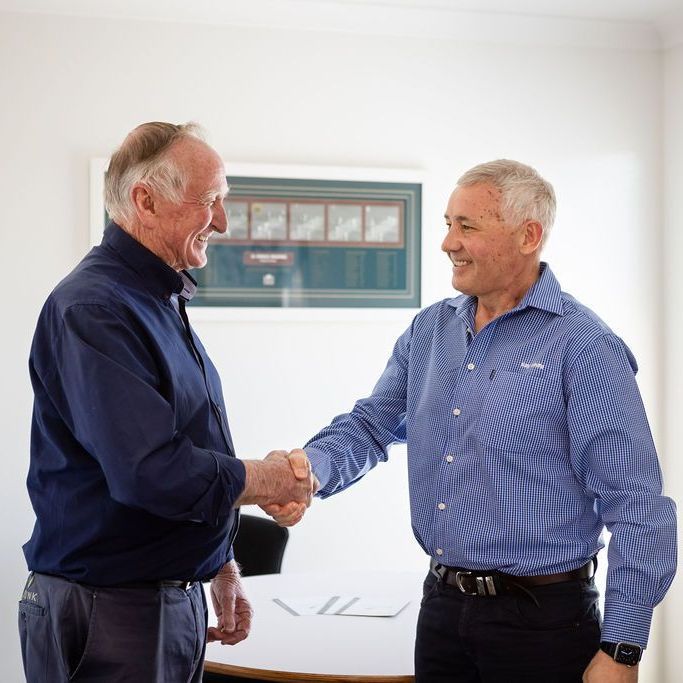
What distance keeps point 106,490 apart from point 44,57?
2.51 meters

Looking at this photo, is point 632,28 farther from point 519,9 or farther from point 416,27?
point 416,27

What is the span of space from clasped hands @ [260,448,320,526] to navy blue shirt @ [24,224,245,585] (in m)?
0.17

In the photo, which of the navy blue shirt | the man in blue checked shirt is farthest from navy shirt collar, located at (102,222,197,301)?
the man in blue checked shirt

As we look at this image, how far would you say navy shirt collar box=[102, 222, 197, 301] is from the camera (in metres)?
1.88

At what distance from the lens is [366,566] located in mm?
4020

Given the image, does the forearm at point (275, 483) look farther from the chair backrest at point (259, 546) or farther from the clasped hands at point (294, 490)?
the chair backrest at point (259, 546)

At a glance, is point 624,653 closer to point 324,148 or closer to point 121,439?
point 121,439

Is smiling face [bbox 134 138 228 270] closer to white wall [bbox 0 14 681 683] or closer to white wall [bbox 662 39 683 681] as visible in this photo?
white wall [bbox 0 14 681 683]

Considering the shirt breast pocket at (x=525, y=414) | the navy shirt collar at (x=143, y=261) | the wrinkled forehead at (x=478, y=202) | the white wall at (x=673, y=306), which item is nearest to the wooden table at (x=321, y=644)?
the shirt breast pocket at (x=525, y=414)

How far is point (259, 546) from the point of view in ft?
11.3

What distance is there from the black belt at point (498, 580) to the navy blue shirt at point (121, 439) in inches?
19.8

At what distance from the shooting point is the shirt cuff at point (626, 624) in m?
1.82

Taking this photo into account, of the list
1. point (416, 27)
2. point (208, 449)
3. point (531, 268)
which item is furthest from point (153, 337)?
point (416, 27)

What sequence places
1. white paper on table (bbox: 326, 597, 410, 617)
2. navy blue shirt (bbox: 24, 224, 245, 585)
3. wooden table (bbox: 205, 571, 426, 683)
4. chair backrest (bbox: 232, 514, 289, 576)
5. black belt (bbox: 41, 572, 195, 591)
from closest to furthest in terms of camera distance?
navy blue shirt (bbox: 24, 224, 245, 585)
black belt (bbox: 41, 572, 195, 591)
wooden table (bbox: 205, 571, 426, 683)
white paper on table (bbox: 326, 597, 410, 617)
chair backrest (bbox: 232, 514, 289, 576)
